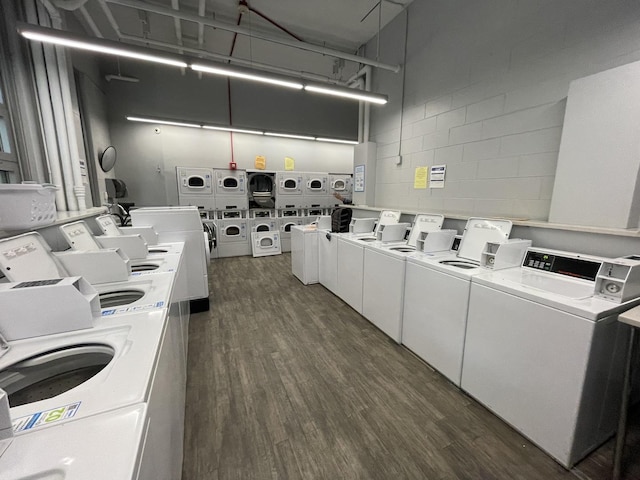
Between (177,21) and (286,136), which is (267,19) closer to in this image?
(177,21)

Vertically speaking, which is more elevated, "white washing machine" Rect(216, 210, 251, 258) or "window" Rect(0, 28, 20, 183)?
"window" Rect(0, 28, 20, 183)

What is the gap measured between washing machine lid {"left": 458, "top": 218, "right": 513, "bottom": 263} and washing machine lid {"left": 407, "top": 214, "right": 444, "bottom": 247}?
0.41m

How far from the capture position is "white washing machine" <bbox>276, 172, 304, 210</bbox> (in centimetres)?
604

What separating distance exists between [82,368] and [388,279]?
2.26 metres

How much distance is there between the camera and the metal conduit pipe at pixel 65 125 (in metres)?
2.98

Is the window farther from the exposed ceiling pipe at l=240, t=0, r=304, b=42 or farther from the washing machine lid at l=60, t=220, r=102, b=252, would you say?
the exposed ceiling pipe at l=240, t=0, r=304, b=42

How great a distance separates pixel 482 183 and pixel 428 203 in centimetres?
75

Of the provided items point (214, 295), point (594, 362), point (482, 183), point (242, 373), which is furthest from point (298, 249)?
point (594, 362)

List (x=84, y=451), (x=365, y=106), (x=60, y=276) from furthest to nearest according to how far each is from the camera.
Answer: (x=365, y=106)
(x=60, y=276)
(x=84, y=451)

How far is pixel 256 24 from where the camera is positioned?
3988 mm

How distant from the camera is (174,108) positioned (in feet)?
18.1

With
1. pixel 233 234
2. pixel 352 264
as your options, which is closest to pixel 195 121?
pixel 233 234

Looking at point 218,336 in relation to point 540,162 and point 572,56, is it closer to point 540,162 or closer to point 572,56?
point 540,162

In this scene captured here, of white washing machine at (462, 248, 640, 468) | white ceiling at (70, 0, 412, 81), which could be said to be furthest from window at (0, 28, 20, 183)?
white washing machine at (462, 248, 640, 468)
